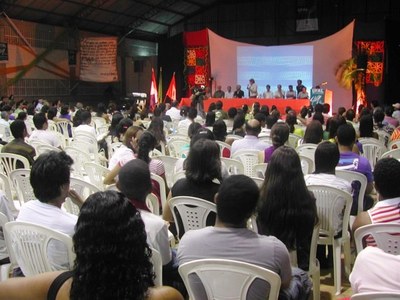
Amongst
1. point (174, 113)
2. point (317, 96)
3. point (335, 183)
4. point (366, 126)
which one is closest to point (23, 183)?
point (335, 183)

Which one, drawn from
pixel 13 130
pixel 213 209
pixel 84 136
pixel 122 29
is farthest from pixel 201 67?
pixel 213 209

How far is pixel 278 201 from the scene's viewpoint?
2.71 m

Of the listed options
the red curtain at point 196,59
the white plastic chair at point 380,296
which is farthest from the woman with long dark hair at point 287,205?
the red curtain at point 196,59

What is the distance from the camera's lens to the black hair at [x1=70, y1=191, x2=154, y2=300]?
132 centimetres

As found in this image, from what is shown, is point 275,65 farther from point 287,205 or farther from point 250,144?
point 287,205

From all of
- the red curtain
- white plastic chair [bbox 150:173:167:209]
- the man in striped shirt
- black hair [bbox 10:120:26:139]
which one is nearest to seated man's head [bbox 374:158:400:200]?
the man in striped shirt

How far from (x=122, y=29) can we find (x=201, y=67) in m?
4.55

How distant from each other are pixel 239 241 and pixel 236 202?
0.56ft

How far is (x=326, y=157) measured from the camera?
333cm

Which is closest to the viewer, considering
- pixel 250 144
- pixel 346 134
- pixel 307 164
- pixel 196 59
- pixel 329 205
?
pixel 329 205

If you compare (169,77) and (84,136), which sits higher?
(169,77)

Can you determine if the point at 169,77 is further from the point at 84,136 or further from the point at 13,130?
the point at 13,130

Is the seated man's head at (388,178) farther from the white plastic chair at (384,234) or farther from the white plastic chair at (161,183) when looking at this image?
the white plastic chair at (161,183)

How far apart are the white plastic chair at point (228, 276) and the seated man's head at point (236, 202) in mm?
269
